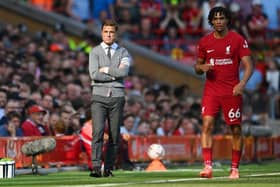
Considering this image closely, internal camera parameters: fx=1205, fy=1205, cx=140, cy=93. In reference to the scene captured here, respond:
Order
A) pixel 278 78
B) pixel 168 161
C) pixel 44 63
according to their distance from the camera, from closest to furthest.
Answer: pixel 168 161
pixel 44 63
pixel 278 78

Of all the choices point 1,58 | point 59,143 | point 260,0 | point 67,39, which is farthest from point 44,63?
point 260,0

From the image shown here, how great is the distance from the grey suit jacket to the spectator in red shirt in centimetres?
408

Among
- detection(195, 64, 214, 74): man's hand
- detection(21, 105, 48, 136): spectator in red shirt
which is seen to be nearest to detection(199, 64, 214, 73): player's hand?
detection(195, 64, 214, 74): man's hand

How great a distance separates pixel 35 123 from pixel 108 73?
4.56 meters

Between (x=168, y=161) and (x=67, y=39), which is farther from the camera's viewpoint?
(x=67, y=39)

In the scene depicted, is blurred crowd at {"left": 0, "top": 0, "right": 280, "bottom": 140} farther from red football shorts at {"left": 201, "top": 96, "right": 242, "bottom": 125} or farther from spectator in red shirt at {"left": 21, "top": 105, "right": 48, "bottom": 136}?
red football shorts at {"left": 201, "top": 96, "right": 242, "bottom": 125}

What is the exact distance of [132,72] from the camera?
32781 mm

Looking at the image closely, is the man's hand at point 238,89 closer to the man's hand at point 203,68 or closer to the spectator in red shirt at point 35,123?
the man's hand at point 203,68

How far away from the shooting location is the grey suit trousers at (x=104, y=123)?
17.9 metres

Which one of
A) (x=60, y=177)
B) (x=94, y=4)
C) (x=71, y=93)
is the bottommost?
(x=60, y=177)

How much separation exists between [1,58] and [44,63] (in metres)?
1.73

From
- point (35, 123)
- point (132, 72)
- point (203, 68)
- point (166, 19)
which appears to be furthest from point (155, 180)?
point (166, 19)

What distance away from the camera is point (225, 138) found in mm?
26125

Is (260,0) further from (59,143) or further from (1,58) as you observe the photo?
(59,143)
